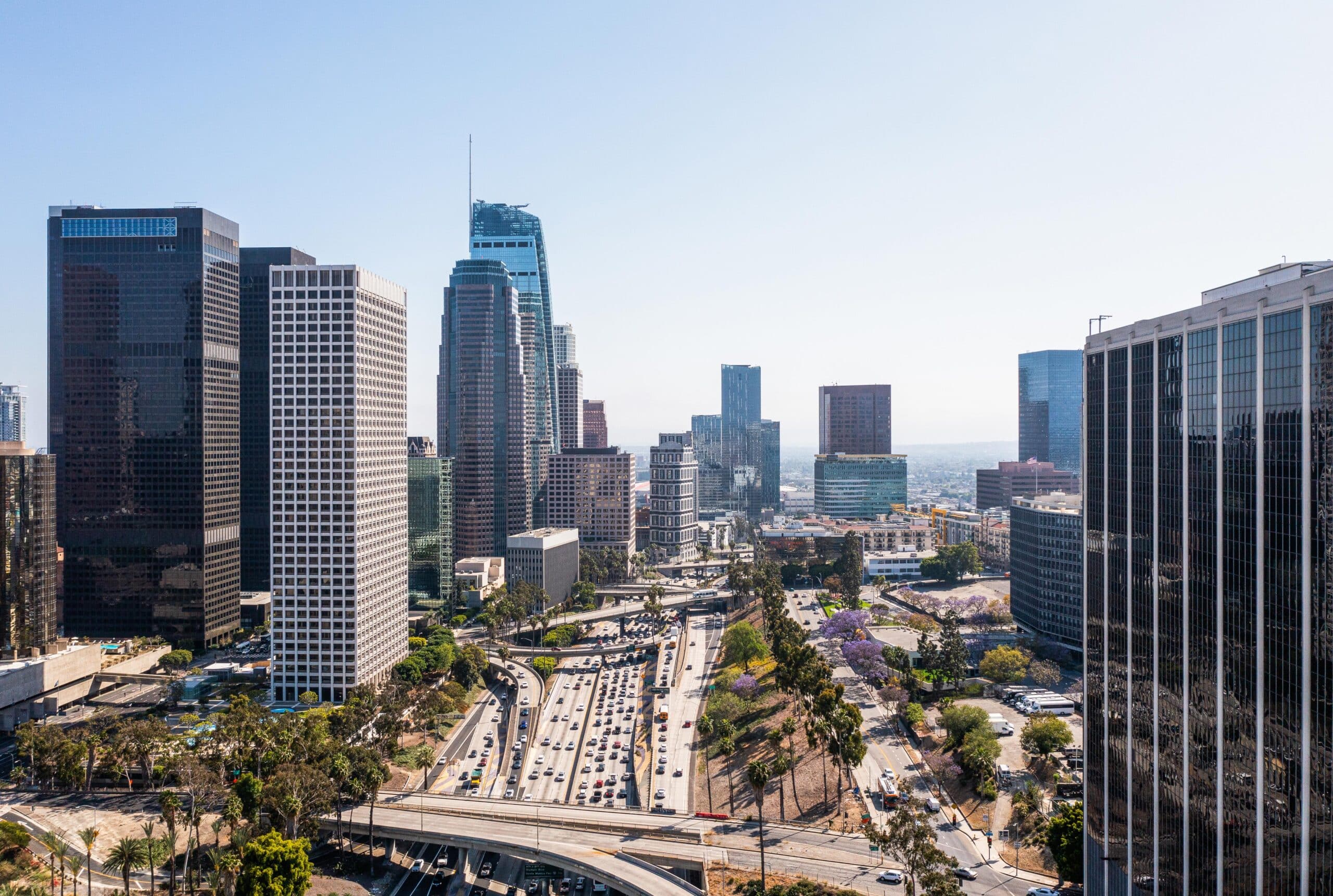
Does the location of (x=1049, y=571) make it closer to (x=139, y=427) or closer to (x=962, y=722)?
Result: (x=962, y=722)

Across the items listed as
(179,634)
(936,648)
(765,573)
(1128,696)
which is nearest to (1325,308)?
(1128,696)

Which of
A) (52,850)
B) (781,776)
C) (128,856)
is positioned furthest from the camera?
(781,776)

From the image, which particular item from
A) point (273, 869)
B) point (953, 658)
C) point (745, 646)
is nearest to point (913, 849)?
point (273, 869)

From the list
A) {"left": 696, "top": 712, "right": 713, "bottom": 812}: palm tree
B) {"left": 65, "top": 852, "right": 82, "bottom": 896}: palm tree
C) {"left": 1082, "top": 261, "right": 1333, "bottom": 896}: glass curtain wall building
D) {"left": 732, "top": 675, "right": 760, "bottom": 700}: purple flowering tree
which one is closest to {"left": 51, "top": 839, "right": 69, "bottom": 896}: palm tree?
{"left": 65, "top": 852, "right": 82, "bottom": 896}: palm tree

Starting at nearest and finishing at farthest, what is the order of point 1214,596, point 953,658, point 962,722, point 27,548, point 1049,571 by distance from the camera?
point 1214,596 → point 962,722 → point 953,658 → point 27,548 → point 1049,571

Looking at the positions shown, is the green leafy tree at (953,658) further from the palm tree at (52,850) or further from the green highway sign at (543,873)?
the palm tree at (52,850)

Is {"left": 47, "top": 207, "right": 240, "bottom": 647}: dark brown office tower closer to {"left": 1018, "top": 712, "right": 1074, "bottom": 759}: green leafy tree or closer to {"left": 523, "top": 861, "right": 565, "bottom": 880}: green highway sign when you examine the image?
{"left": 523, "top": 861, "right": 565, "bottom": 880}: green highway sign
